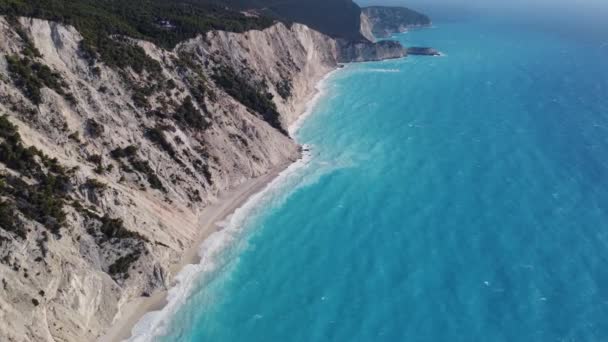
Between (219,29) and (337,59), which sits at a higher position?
(219,29)

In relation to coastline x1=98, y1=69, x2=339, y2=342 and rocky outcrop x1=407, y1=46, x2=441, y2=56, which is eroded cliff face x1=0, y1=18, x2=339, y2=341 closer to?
coastline x1=98, y1=69, x2=339, y2=342

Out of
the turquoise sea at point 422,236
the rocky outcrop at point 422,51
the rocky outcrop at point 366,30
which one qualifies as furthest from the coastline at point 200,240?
the rocky outcrop at point 366,30

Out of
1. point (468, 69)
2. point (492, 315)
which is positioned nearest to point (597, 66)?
point (468, 69)

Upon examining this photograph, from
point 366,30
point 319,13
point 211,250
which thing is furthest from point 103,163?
point 366,30

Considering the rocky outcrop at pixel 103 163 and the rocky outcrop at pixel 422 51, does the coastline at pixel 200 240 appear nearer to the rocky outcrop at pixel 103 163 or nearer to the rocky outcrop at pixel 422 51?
the rocky outcrop at pixel 103 163

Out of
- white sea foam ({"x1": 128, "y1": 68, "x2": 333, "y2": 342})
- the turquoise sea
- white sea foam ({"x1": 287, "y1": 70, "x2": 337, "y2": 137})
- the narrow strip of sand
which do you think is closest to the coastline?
the narrow strip of sand

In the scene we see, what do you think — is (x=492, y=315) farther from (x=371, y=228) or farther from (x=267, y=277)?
(x=267, y=277)
